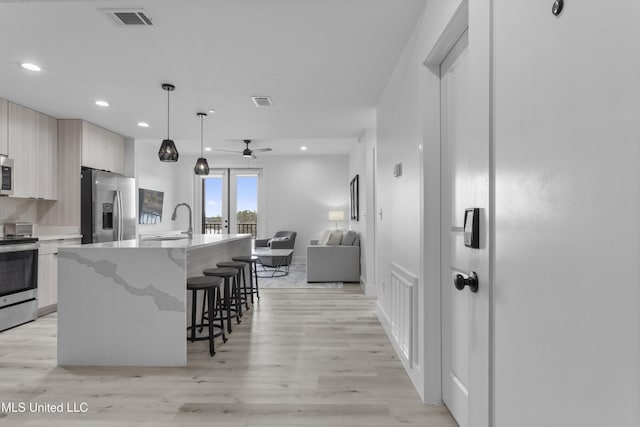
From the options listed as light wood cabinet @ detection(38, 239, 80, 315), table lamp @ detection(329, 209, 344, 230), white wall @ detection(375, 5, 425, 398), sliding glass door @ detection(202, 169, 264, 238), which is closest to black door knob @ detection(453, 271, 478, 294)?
white wall @ detection(375, 5, 425, 398)

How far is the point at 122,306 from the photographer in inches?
116

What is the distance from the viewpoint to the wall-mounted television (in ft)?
24.5

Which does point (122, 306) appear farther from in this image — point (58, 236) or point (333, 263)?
point (333, 263)

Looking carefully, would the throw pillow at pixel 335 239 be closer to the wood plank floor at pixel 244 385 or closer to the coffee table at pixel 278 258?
the coffee table at pixel 278 258

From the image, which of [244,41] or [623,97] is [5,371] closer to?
[244,41]

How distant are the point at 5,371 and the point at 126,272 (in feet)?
3.69

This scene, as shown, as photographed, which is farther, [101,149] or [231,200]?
[231,200]

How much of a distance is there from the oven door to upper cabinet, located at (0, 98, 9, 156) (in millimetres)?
1136

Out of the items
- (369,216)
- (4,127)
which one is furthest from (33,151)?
(369,216)

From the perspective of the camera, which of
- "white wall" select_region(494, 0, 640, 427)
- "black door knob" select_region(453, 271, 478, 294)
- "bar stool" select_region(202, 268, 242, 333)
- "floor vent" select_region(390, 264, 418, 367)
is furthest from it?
"bar stool" select_region(202, 268, 242, 333)

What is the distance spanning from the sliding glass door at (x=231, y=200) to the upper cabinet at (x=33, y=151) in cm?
441

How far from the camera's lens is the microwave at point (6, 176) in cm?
414

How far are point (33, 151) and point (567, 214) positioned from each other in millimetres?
5695

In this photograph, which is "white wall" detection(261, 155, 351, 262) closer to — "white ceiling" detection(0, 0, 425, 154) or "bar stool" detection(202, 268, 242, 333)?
"white ceiling" detection(0, 0, 425, 154)
